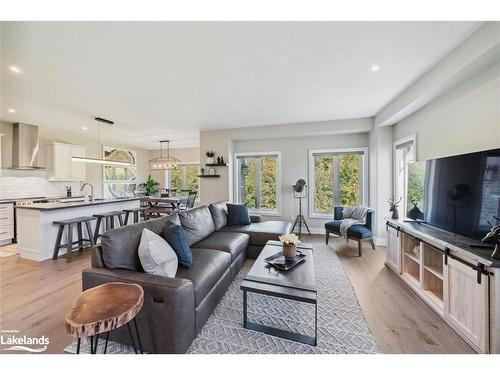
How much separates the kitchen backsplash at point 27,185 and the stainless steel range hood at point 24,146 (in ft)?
0.93

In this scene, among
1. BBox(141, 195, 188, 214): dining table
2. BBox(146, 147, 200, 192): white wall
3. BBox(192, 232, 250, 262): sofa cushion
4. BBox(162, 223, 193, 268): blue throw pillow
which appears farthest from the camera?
BBox(146, 147, 200, 192): white wall

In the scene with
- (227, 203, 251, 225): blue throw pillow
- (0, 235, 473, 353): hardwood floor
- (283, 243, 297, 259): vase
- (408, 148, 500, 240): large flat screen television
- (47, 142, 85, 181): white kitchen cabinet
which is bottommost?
(0, 235, 473, 353): hardwood floor

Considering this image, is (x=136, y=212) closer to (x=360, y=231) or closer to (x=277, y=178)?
(x=277, y=178)

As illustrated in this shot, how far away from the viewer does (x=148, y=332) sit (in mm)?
1470

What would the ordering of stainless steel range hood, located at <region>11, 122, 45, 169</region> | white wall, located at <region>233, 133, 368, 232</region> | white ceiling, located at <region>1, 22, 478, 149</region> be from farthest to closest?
white wall, located at <region>233, 133, 368, 232</region> → stainless steel range hood, located at <region>11, 122, 45, 169</region> → white ceiling, located at <region>1, 22, 478, 149</region>

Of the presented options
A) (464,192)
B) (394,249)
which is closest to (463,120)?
(464,192)

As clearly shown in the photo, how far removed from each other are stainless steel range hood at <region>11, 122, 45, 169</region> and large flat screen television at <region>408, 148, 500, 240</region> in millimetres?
7606

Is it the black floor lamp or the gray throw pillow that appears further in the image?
the black floor lamp

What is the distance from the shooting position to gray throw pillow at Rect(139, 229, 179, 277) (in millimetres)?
1672

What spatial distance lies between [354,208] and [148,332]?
412 centimetres

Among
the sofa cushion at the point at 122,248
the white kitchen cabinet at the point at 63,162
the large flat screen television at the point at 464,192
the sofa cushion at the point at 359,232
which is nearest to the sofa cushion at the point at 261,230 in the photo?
the sofa cushion at the point at 359,232

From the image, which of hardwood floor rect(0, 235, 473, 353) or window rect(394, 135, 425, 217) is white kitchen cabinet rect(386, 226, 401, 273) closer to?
hardwood floor rect(0, 235, 473, 353)

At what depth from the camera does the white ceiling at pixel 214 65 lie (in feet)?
5.89

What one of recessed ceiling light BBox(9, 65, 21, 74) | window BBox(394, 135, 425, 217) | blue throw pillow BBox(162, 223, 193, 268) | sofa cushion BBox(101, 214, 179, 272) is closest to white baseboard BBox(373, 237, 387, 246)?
window BBox(394, 135, 425, 217)
